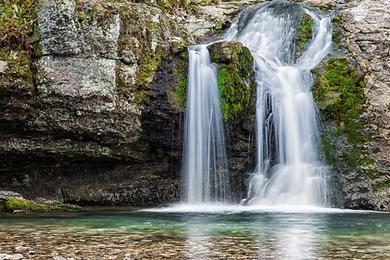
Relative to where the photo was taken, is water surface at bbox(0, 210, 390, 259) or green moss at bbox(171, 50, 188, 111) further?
green moss at bbox(171, 50, 188, 111)

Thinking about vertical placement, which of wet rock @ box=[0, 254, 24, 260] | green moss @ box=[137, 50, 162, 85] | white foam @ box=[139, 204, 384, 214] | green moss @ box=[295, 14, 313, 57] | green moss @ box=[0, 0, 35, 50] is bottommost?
wet rock @ box=[0, 254, 24, 260]

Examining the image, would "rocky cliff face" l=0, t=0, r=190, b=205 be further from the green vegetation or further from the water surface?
the water surface

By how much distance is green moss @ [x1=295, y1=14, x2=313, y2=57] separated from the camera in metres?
15.2

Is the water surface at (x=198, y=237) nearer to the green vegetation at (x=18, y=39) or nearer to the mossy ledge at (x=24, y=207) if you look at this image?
the mossy ledge at (x=24, y=207)

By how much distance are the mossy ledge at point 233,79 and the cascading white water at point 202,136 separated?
0.62 ft

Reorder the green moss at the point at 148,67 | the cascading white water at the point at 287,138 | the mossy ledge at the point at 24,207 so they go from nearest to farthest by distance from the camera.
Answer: the mossy ledge at the point at 24,207 → the green moss at the point at 148,67 → the cascading white water at the point at 287,138

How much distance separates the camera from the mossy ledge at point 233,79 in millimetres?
12609

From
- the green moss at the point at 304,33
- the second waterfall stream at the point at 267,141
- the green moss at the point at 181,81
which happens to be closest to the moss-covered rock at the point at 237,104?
the second waterfall stream at the point at 267,141

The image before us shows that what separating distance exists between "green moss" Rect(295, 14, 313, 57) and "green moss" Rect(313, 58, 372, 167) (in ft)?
4.64

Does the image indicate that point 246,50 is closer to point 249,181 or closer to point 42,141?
point 249,181

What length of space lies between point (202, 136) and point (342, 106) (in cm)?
387

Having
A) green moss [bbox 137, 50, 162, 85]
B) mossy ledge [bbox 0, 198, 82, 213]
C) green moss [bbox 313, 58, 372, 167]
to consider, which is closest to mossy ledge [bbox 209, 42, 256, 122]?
green moss [bbox 137, 50, 162, 85]

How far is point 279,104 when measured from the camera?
515 inches


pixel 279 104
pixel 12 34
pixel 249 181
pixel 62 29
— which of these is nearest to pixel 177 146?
pixel 249 181
